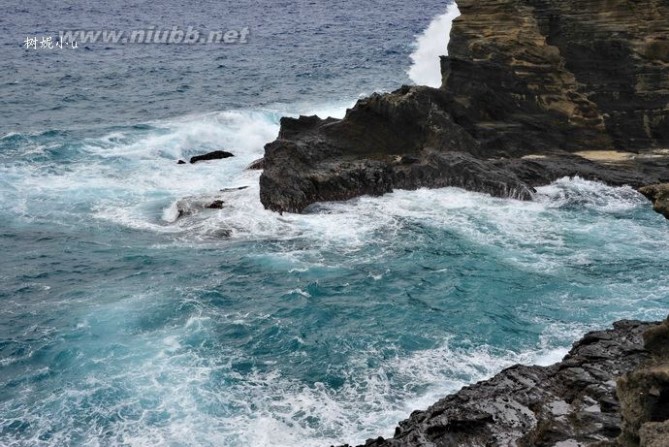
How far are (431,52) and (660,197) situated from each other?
58.0 metres

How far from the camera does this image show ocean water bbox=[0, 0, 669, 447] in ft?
58.7

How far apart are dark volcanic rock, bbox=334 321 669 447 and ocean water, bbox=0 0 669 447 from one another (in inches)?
84.8

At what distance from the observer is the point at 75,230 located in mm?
29656

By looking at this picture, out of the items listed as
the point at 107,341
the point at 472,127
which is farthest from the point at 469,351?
the point at 472,127

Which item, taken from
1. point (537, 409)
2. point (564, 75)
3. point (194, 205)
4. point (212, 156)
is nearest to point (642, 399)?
point (537, 409)

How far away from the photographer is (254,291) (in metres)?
23.9

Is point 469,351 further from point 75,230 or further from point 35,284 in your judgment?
point 75,230

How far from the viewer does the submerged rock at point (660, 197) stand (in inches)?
484

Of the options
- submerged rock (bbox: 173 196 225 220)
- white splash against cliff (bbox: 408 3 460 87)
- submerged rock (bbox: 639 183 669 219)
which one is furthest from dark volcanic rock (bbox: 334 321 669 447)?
white splash against cliff (bbox: 408 3 460 87)

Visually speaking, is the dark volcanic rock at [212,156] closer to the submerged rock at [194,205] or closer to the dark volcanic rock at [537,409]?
the submerged rock at [194,205]

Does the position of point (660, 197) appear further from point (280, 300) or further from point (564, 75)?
point (564, 75)

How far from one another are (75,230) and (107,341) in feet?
33.0

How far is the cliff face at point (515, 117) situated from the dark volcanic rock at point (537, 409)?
50.2ft

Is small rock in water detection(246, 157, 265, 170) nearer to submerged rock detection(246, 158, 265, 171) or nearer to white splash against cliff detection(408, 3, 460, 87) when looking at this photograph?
submerged rock detection(246, 158, 265, 171)
